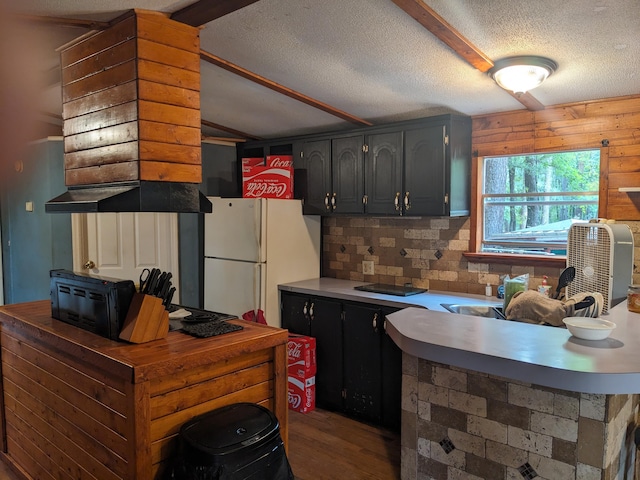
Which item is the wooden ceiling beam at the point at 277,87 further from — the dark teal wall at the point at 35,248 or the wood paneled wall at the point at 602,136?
the dark teal wall at the point at 35,248

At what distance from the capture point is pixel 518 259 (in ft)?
10.6

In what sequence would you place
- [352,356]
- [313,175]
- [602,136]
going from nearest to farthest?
1. [602,136]
2. [352,356]
3. [313,175]

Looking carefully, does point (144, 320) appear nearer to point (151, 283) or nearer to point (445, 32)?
point (151, 283)

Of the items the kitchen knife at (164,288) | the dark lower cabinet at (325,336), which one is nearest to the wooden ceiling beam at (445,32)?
the kitchen knife at (164,288)

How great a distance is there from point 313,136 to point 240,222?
0.97 m

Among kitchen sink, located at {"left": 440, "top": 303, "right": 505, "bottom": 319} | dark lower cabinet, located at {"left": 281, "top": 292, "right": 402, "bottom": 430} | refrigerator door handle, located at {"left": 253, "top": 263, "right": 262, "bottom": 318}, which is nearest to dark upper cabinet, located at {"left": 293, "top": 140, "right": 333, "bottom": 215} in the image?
refrigerator door handle, located at {"left": 253, "top": 263, "right": 262, "bottom": 318}

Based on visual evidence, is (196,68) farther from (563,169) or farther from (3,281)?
(3,281)

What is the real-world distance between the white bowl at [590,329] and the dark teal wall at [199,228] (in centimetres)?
344

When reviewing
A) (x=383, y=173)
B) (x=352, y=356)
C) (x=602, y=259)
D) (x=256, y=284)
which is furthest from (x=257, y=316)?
(x=602, y=259)

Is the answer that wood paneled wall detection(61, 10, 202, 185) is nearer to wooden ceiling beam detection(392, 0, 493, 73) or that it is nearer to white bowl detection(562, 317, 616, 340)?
wooden ceiling beam detection(392, 0, 493, 73)

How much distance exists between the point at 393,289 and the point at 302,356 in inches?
33.9

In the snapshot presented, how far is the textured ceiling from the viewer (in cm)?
199

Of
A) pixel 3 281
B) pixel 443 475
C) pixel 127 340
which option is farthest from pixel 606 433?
pixel 3 281

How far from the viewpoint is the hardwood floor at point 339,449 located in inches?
107
